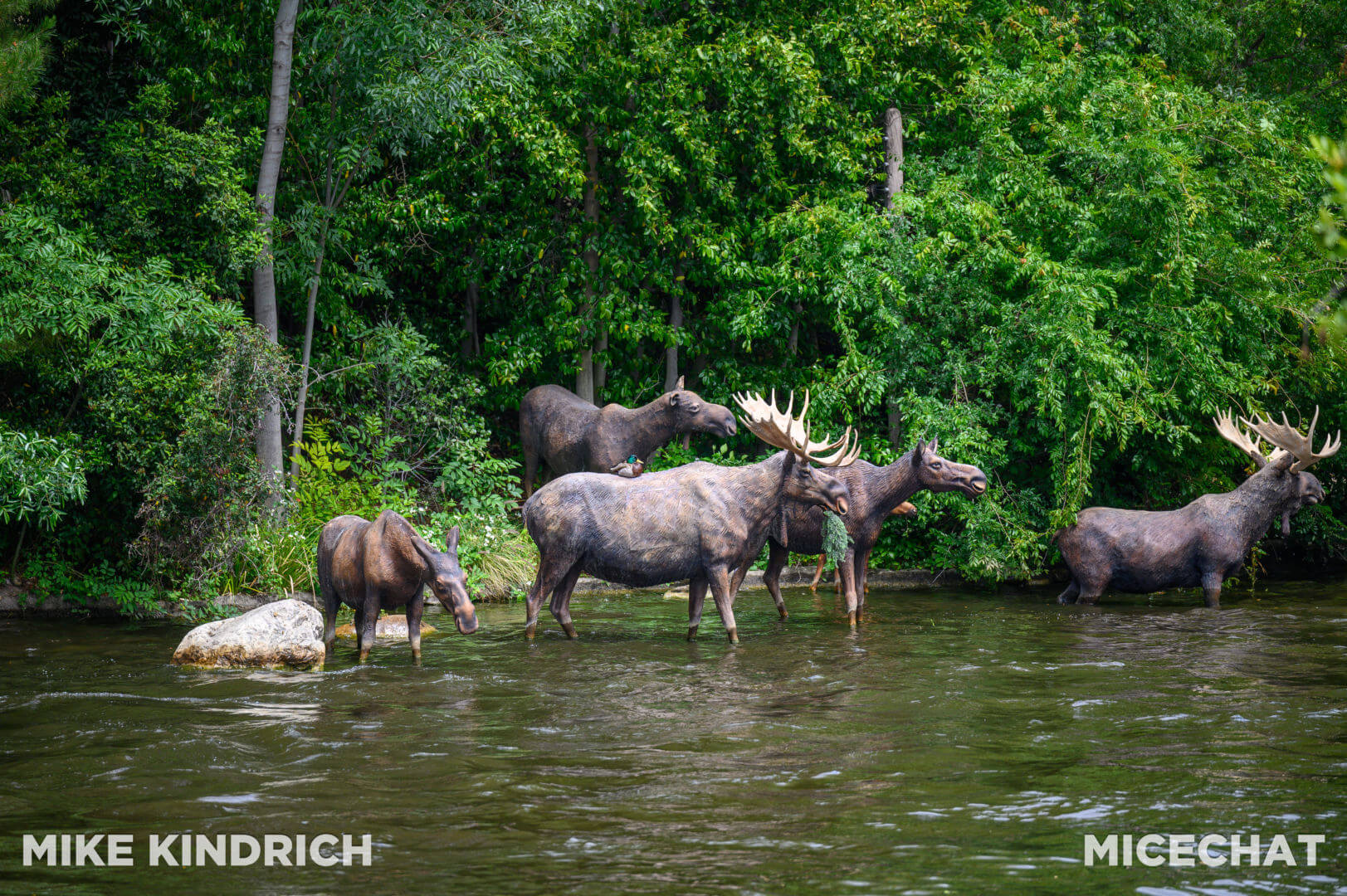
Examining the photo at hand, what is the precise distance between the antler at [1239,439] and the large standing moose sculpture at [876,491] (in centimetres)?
363

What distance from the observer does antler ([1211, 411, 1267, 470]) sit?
585 inches

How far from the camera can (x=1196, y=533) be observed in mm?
14156

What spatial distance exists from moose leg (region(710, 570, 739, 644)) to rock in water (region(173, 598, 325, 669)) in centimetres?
357

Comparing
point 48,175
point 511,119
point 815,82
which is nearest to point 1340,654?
point 815,82

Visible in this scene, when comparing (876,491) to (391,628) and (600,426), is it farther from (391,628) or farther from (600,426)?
(391,628)

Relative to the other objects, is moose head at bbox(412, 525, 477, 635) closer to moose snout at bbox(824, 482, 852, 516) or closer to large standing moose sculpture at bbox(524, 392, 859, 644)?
large standing moose sculpture at bbox(524, 392, 859, 644)

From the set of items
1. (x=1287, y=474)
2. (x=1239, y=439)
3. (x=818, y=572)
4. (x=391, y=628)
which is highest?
(x=1239, y=439)

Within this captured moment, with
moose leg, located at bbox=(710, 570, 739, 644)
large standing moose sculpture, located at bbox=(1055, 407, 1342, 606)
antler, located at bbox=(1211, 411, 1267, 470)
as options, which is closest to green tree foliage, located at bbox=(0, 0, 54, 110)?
moose leg, located at bbox=(710, 570, 739, 644)

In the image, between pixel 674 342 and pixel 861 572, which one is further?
pixel 674 342

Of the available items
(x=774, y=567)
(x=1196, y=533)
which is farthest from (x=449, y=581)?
(x=1196, y=533)

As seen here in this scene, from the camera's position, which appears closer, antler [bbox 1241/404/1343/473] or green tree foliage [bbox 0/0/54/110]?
green tree foliage [bbox 0/0/54/110]

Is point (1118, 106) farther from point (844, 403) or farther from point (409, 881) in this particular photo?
point (409, 881)

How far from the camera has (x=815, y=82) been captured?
17312 mm

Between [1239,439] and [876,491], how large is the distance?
15.8 ft
